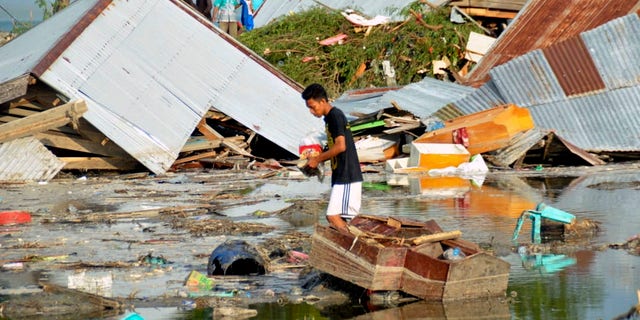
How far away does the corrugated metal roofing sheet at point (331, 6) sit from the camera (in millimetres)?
25969

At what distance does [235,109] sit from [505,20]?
8.43 metres

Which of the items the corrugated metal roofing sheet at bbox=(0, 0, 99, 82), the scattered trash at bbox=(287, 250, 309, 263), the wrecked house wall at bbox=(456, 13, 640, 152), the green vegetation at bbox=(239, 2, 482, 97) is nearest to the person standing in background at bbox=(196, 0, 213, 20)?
the green vegetation at bbox=(239, 2, 482, 97)

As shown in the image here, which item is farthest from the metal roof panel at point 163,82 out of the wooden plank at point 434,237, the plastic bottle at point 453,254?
the plastic bottle at point 453,254

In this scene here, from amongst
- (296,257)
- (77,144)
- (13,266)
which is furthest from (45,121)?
(296,257)

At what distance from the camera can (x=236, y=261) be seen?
8969mm

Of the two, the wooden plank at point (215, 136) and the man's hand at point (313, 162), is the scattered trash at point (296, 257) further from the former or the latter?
the wooden plank at point (215, 136)

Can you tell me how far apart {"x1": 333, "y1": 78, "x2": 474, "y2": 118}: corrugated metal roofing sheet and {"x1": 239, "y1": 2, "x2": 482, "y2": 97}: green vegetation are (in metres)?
2.38

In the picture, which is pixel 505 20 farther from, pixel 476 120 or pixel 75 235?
pixel 75 235

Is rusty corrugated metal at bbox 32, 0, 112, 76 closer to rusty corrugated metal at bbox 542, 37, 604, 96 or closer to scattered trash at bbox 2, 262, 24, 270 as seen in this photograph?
rusty corrugated metal at bbox 542, 37, 604, 96

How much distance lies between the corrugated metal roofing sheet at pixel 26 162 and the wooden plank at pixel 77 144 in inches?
13.5

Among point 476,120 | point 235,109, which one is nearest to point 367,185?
point 476,120

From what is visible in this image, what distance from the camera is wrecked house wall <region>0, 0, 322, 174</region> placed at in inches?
722

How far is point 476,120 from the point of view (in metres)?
18.3

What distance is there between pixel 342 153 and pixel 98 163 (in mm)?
10734
